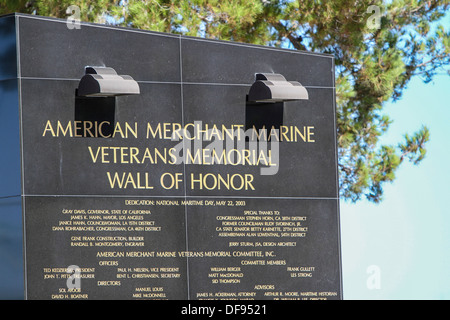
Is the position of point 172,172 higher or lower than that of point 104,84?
lower

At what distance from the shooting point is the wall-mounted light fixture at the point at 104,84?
788 cm

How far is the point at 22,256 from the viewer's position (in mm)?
7664

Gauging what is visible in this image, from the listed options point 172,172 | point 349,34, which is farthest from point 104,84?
point 349,34

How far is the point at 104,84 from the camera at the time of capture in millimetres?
7875

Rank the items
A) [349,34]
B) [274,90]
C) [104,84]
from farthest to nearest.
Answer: [349,34] → [274,90] → [104,84]

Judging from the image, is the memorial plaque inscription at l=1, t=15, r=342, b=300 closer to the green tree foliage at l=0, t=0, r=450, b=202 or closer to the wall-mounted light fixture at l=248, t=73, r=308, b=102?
the wall-mounted light fixture at l=248, t=73, r=308, b=102

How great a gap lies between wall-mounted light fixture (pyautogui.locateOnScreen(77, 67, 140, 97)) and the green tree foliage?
16.8 ft

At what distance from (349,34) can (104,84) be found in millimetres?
7100

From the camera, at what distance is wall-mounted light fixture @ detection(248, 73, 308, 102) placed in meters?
8.55

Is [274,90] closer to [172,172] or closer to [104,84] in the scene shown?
[172,172]

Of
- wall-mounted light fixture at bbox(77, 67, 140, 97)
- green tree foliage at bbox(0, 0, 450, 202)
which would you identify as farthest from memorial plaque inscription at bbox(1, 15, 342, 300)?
green tree foliage at bbox(0, 0, 450, 202)
